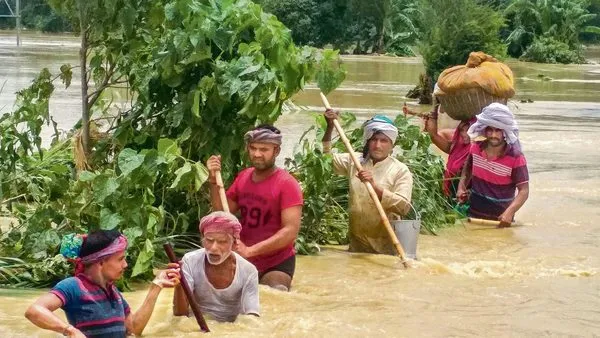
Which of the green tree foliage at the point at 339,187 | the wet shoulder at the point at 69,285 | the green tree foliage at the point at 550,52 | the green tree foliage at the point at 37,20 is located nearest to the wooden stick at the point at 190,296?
the wet shoulder at the point at 69,285

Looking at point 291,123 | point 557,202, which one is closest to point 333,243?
point 557,202

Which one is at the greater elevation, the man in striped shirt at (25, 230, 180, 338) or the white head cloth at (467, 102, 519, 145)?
the man in striped shirt at (25, 230, 180, 338)

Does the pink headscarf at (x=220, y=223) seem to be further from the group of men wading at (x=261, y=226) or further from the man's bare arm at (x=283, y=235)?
the man's bare arm at (x=283, y=235)

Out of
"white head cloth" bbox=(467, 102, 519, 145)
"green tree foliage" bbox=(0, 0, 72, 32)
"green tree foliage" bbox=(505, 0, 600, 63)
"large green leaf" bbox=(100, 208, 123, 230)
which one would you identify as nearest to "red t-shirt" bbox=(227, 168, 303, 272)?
"large green leaf" bbox=(100, 208, 123, 230)

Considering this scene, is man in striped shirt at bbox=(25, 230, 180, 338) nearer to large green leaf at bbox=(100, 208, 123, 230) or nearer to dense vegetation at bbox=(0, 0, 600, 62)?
large green leaf at bbox=(100, 208, 123, 230)

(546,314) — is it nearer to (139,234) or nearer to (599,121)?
(139,234)

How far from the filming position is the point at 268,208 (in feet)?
24.1

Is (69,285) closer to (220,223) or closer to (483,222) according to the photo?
(220,223)

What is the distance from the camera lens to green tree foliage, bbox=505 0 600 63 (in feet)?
172

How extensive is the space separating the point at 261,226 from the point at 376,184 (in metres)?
1.42

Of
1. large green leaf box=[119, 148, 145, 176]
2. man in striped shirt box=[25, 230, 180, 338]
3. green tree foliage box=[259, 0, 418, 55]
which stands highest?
man in striped shirt box=[25, 230, 180, 338]

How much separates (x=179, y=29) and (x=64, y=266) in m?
1.89

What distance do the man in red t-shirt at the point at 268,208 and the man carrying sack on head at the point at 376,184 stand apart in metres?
1.16

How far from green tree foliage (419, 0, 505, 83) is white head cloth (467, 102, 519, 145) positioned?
17.7 m
